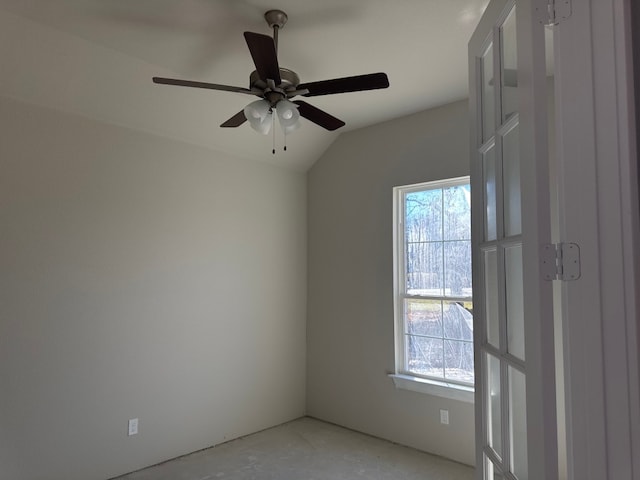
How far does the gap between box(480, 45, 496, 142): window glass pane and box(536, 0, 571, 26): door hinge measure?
0.34 metres

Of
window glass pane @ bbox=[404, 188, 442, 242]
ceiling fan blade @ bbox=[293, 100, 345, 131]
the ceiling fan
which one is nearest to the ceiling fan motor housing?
the ceiling fan

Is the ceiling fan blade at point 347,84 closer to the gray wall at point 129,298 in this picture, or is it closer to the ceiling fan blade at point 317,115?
the ceiling fan blade at point 317,115

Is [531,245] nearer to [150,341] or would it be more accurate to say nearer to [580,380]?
[580,380]

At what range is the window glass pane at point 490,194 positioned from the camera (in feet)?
4.58

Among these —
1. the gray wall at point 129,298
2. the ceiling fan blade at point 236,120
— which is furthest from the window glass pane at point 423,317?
the ceiling fan blade at point 236,120

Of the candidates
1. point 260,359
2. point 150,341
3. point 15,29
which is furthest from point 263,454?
point 15,29

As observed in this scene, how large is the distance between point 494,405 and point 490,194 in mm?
706

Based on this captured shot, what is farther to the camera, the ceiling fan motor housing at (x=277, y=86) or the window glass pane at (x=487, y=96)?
the ceiling fan motor housing at (x=277, y=86)

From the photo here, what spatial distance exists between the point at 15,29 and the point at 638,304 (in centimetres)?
300

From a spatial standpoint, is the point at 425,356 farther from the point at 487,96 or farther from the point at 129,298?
the point at 487,96

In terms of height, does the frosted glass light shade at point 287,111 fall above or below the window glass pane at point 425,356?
above

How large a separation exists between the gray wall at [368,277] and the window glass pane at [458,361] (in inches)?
8.0

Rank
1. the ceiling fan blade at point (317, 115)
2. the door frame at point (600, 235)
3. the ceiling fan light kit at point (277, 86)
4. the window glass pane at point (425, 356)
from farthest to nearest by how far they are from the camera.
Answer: the window glass pane at point (425, 356) → the ceiling fan blade at point (317, 115) → the ceiling fan light kit at point (277, 86) → the door frame at point (600, 235)

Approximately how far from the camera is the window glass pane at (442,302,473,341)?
10.7ft
